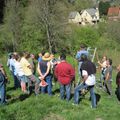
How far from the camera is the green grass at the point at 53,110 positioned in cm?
1098

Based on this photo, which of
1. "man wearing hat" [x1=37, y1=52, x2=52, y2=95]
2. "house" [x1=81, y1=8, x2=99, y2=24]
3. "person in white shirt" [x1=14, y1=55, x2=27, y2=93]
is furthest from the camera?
"house" [x1=81, y1=8, x2=99, y2=24]

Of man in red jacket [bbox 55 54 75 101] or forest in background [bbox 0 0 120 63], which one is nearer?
man in red jacket [bbox 55 54 75 101]

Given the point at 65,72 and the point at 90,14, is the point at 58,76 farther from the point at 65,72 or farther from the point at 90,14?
the point at 90,14

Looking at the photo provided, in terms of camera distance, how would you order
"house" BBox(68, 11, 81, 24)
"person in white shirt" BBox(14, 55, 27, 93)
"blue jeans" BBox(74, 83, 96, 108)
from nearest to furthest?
"blue jeans" BBox(74, 83, 96, 108) < "person in white shirt" BBox(14, 55, 27, 93) < "house" BBox(68, 11, 81, 24)

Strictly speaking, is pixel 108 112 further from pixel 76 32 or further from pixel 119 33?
pixel 119 33

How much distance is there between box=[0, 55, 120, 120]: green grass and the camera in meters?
11.0

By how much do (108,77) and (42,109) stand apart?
4476 mm

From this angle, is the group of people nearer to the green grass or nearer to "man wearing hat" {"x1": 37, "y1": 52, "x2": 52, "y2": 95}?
"man wearing hat" {"x1": 37, "y1": 52, "x2": 52, "y2": 95}

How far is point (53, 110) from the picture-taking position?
1159cm

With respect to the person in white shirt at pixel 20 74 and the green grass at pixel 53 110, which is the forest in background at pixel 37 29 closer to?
the person in white shirt at pixel 20 74

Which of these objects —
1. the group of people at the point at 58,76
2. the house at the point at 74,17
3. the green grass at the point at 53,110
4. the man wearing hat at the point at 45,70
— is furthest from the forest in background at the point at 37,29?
the green grass at the point at 53,110

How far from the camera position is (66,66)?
1245 centimetres

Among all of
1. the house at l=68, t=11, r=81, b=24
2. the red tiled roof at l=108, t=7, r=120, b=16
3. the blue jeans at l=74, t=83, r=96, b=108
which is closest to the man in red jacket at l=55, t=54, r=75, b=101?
the blue jeans at l=74, t=83, r=96, b=108

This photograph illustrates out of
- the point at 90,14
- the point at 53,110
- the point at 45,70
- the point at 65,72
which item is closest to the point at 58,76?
the point at 65,72
